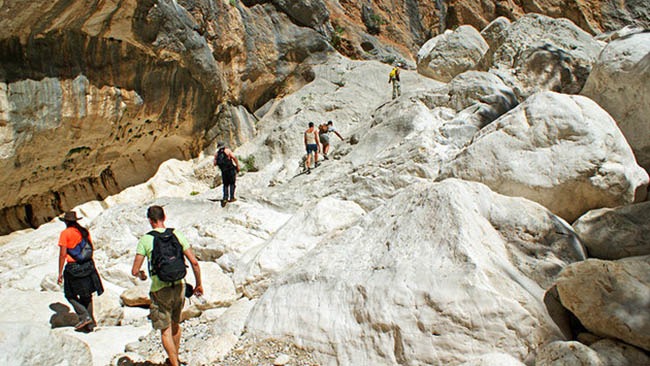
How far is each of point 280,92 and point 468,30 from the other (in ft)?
22.9

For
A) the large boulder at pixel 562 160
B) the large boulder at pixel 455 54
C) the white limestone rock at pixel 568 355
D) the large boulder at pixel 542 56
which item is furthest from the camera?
the large boulder at pixel 455 54

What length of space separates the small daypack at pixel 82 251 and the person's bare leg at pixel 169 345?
2077 mm

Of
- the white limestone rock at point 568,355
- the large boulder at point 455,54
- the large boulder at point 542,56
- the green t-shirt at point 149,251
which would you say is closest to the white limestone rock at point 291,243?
the green t-shirt at point 149,251

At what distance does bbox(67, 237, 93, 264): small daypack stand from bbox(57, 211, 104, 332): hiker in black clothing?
1cm

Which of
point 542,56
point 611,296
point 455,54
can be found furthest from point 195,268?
point 455,54

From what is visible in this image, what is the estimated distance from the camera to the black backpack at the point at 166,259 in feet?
12.0

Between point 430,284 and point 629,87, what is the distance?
174 inches

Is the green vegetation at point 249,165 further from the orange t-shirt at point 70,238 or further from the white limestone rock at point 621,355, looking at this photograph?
the white limestone rock at point 621,355

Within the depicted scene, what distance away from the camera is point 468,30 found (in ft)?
47.8

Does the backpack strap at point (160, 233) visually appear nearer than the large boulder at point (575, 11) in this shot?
Yes

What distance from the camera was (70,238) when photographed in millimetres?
5160

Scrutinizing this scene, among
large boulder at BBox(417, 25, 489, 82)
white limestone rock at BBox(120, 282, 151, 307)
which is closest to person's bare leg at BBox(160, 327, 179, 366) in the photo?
white limestone rock at BBox(120, 282, 151, 307)

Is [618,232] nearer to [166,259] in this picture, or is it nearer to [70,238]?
[166,259]

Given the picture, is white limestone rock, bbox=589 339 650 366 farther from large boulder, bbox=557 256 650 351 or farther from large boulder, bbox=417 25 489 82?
large boulder, bbox=417 25 489 82
